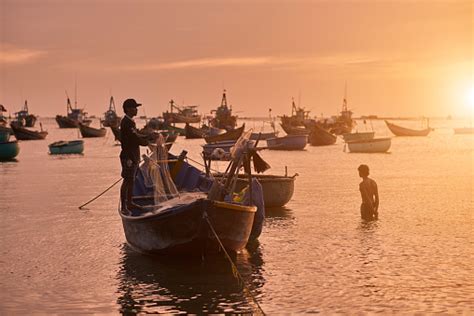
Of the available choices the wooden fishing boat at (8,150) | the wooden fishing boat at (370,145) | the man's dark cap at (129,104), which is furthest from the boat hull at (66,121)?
the man's dark cap at (129,104)

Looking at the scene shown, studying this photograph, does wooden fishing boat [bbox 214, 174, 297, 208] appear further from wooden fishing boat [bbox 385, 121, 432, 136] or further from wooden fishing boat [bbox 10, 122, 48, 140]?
wooden fishing boat [bbox 385, 121, 432, 136]

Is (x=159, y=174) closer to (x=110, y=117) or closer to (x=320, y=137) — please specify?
(x=320, y=137)

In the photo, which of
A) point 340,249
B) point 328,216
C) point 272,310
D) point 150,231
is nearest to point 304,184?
point 328,216

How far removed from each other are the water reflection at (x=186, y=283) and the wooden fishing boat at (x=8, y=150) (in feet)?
116

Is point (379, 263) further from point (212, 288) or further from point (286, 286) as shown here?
point (212, 288)

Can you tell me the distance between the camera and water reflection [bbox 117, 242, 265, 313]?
11094 mm

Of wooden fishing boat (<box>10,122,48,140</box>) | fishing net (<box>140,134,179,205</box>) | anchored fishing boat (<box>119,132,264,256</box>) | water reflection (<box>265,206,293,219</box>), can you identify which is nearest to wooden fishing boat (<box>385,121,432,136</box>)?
wooden fishing boat (<box>10,122,48,140</box>)

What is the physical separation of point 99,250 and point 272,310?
19.9 ft

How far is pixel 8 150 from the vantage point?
159 ft

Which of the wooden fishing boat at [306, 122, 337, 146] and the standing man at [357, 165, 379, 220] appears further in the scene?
the wooden fishing boat at [306, 122, 337, 146]

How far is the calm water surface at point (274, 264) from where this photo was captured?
11312mm

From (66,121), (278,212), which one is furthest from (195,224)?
(66,121)

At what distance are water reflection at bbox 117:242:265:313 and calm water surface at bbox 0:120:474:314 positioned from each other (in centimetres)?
2

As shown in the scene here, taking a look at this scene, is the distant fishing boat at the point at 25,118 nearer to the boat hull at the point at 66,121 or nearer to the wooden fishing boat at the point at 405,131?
the boat hull at the point at 66,121
